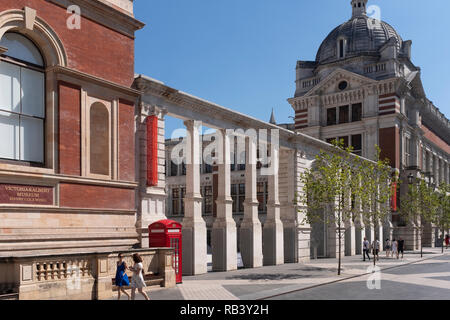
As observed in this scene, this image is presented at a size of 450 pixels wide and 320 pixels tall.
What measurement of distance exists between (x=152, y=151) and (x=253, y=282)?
7352 mm

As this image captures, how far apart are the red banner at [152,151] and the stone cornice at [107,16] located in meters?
3.99

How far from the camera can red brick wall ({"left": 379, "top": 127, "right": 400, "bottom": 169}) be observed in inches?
1981

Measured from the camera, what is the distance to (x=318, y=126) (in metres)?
55.1

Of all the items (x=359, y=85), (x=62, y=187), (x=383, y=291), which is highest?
(x=359, y=85)

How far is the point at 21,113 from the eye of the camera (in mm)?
17250

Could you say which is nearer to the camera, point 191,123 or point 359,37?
point 191,123

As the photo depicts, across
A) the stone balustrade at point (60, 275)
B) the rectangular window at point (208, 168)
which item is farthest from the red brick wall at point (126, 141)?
the rectangular window at point (208, 168)

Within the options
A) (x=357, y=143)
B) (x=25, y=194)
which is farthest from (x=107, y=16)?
(x=357, y=143)

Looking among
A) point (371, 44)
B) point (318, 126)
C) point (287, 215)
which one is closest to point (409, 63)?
point (371, 44)

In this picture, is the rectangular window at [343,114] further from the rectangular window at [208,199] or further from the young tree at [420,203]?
the rectangular window at [208,199]

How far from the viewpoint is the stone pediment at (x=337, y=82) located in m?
52.4

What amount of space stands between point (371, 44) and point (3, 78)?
47902mm

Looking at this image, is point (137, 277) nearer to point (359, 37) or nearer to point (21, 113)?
point (21, 113)
